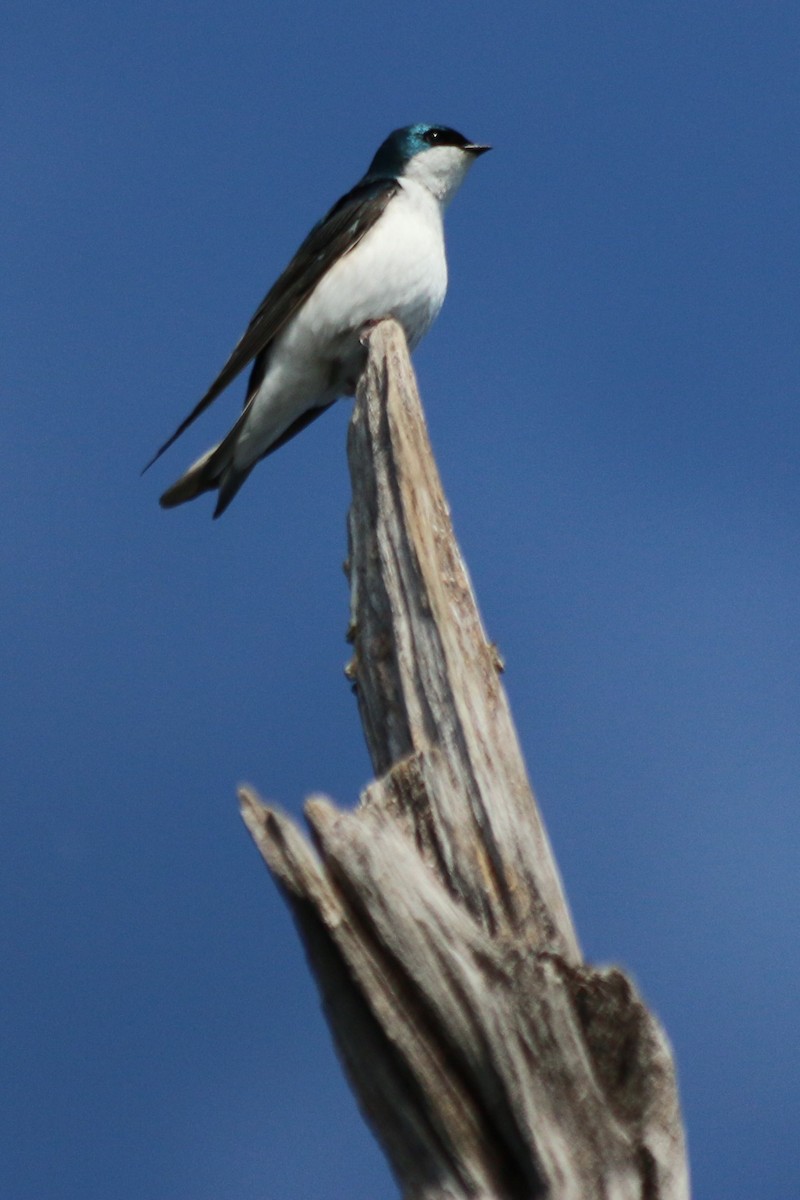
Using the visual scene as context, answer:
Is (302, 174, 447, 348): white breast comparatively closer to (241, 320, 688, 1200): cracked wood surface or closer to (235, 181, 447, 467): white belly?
(235, 181, 447, 467): white belly

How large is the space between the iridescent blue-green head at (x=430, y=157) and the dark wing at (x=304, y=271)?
0.31 meters

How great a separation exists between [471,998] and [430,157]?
471cm

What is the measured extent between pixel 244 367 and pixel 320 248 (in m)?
0.55

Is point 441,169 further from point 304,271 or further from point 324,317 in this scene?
point 324,317

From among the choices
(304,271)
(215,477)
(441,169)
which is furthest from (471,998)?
(441,169)

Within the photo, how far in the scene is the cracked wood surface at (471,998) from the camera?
10.1 ft

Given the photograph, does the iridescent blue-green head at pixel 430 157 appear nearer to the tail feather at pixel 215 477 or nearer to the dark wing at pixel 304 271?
the dark wing at pixel 304 271

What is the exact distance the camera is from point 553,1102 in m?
3.10

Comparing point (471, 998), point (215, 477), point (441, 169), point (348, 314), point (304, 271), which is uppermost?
point (441, 169)

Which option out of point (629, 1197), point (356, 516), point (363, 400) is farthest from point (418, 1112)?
point (363, 400)

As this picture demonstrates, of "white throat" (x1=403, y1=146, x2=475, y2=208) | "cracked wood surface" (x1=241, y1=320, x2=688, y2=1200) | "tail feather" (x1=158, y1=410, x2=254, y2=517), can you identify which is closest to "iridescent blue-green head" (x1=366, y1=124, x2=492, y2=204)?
"white throat" (x1=403, y1=146, x2=475, y2=208)

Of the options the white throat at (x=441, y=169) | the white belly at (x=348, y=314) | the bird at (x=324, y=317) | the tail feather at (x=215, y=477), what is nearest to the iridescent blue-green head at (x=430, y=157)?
the white throat at (x=441, y=169)

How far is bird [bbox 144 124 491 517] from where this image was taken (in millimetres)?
6254

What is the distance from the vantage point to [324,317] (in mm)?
6277
